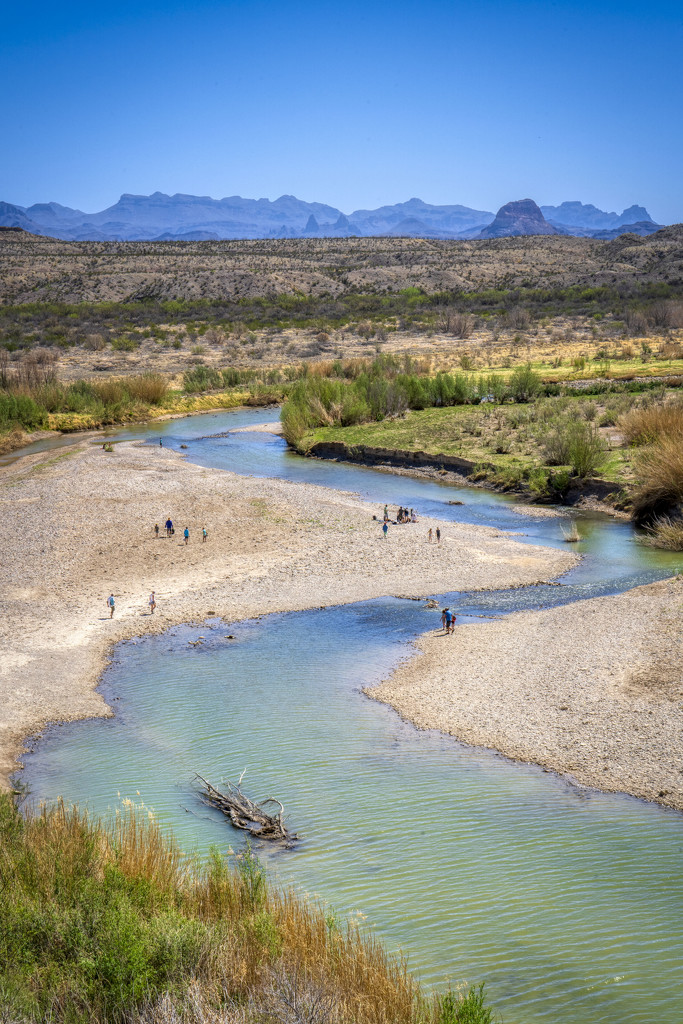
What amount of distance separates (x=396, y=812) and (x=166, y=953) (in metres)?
4.67

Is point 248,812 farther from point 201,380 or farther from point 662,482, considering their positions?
point 201,380

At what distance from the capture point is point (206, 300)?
89375mm

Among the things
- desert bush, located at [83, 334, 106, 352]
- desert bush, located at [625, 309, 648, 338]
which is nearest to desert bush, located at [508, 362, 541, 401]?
desert bush, located at [625, 309, 648, 338]

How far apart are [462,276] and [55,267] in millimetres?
48080

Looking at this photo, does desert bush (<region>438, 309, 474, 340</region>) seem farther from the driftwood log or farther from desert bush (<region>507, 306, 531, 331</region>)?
the driftwood log

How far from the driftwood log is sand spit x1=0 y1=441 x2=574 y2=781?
2994mm

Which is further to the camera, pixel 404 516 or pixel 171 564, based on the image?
pixel 404 516

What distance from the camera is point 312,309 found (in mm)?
84000

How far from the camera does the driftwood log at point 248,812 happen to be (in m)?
10.1

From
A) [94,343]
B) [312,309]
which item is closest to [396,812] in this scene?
[94,343]

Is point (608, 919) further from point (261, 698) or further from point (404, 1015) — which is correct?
point (261, 698)

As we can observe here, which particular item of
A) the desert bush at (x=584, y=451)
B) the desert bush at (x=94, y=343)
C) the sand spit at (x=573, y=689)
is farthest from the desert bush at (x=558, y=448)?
the desert bush at (x=94, y=343)

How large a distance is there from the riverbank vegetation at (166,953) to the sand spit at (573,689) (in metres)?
5.32

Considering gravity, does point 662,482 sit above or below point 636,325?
below
